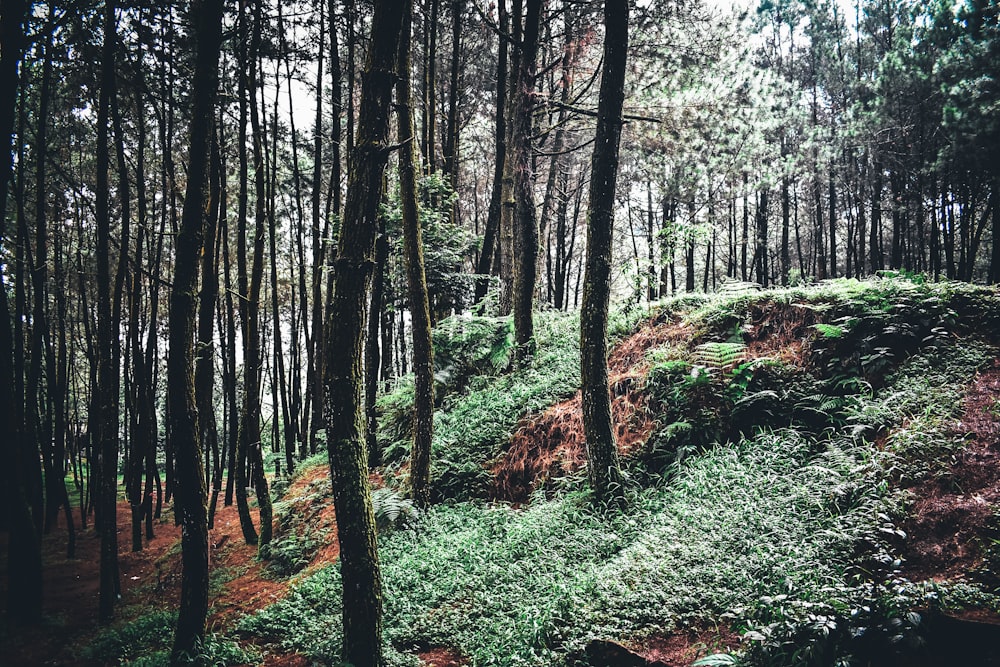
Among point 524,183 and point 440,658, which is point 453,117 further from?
point 440,658

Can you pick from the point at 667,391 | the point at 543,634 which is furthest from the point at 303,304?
the point at 543,634

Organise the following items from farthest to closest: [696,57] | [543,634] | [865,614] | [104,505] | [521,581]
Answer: [696,57], [104,505], [521,581], [543,634], [865,614]

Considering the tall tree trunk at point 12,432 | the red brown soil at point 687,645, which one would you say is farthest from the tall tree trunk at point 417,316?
the tall tree trunk at point 12,432

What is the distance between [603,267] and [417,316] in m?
3.14

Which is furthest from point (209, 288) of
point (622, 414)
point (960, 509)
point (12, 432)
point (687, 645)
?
point (960, 509)

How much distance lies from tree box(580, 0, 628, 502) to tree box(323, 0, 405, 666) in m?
2.90

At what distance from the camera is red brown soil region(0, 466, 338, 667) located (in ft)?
21.9

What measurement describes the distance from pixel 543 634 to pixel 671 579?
1.18m

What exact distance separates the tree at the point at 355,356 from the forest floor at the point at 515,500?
989mm

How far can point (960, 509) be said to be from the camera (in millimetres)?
3891

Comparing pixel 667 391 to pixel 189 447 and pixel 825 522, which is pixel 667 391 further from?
pixel 189 447

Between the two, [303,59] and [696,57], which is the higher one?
[303,59]

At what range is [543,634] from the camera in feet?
13.9

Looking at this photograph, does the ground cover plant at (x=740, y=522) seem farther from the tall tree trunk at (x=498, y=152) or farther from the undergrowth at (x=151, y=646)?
the tall tree trunk at (x=498, y=152)
